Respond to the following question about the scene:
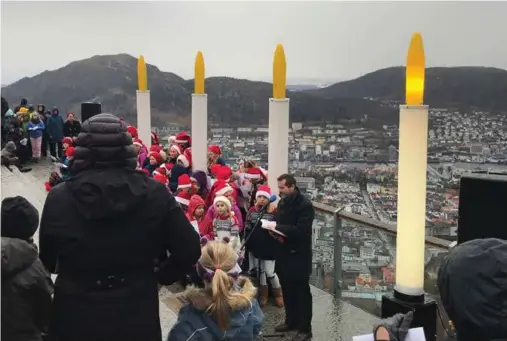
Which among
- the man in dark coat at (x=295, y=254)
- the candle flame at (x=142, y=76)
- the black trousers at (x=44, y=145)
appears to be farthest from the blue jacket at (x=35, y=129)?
the man in dark coat at (x=295, y=254)

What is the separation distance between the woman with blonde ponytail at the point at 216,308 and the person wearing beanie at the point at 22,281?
747 millimetres

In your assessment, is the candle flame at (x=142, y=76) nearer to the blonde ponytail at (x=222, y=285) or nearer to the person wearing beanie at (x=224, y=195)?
the person wearing beanie at (x=224, y=195)

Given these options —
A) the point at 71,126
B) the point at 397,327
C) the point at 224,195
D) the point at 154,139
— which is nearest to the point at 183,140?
the point at 154,139

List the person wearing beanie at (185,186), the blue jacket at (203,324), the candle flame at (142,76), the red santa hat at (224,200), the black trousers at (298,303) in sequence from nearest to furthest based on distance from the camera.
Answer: the blue jacket at (203,324), the black trousers at (298,303), the red santa hat at (224,200), the person wearing beanie at (185,186), the candle flame at (142,76)

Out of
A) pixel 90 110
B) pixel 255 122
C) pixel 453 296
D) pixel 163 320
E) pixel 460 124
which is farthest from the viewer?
pixel 90 110

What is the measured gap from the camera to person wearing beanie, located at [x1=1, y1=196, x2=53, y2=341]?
→ 249cm

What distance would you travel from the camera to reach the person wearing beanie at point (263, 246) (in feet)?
18.3

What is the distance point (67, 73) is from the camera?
13.4 m

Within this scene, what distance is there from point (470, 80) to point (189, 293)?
4.46 m

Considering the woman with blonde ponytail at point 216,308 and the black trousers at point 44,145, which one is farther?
the black trousers at point 44,145

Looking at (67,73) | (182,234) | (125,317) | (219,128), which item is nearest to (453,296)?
(182,234)

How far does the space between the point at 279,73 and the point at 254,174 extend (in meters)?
1.38

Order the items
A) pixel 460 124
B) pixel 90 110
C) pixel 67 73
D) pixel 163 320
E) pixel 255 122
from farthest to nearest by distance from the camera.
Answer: pixel 67 73
pixel 90 110
pixel 255 122
pixel 460 124
pixel 163 320

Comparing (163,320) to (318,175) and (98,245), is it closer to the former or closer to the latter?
(318,175)
